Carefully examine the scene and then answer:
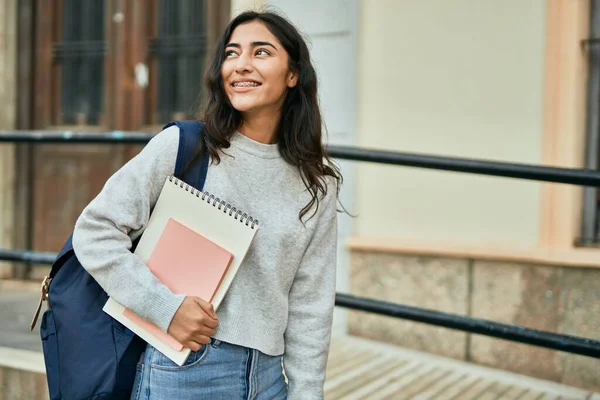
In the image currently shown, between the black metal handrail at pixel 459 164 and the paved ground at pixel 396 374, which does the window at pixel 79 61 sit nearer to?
the paved ground at pixel 396 374

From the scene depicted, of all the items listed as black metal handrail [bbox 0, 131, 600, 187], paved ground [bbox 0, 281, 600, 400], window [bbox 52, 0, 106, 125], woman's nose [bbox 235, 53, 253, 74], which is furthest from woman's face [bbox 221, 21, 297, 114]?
window [bbox 52, 0, 106, 125]

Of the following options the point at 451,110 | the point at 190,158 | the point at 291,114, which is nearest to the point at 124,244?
the point at 190,158

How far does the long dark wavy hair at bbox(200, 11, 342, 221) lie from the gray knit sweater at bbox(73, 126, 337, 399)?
29 millimetres

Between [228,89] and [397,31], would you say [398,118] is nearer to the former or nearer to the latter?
[397,31]

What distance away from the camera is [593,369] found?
4.04m

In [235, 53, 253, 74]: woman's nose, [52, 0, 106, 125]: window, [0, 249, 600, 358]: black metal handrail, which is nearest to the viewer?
[235, 53, 253, 74]: woman's nose

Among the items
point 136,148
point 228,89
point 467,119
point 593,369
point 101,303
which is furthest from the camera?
point 136,148

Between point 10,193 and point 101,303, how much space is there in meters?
4.91

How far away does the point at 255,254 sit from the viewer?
179 cm

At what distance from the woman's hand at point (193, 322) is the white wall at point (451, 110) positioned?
119 inches

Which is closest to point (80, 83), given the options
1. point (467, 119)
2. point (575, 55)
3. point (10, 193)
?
point (10, 193)

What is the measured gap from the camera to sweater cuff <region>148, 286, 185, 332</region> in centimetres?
167


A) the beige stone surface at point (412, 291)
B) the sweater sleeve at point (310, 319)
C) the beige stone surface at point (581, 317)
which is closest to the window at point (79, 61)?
the beige stone surface at point (412, 291)

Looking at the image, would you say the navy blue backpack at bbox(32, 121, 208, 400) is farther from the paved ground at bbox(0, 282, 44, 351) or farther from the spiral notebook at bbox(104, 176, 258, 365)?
the paved ground at bbox(0, 282, 44, 351)
